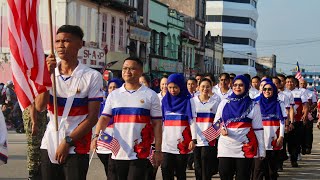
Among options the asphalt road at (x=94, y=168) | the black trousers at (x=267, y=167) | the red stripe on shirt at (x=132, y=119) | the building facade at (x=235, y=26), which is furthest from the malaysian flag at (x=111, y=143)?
the building facade at (x=235, y=26)

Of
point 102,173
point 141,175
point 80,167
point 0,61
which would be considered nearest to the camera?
point 80,167

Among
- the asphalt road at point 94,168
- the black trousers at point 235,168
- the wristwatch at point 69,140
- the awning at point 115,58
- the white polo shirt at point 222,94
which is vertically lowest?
the asphalt road at point 94,168

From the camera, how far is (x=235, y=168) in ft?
29.9

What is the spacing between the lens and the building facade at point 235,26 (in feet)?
339

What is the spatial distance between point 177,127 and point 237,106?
127 centimetres

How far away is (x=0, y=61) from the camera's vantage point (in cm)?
3344

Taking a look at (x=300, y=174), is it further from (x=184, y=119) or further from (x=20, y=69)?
(x=20, y=69)

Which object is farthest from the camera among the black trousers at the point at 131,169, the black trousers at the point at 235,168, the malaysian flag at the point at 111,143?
the black trousers at the point at 235,168

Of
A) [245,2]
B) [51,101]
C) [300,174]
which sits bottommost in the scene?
[300,174]

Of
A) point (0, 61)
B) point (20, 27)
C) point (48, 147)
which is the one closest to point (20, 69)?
point (20, 27)

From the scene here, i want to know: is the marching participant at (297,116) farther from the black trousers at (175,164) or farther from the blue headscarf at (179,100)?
the black trousers at (175,164)

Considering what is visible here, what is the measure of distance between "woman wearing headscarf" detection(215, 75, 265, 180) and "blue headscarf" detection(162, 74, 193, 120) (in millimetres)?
890

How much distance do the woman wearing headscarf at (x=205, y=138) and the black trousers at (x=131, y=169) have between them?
351cm

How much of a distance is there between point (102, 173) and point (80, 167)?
6.59m
